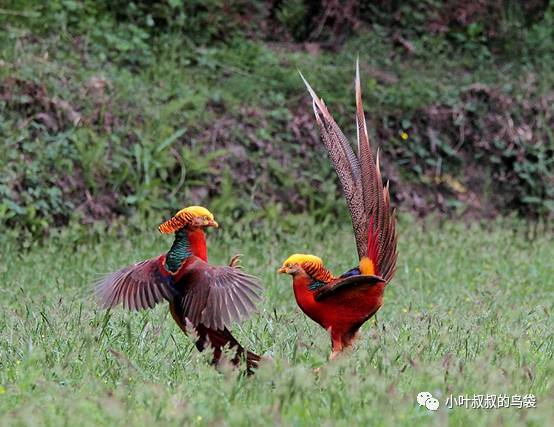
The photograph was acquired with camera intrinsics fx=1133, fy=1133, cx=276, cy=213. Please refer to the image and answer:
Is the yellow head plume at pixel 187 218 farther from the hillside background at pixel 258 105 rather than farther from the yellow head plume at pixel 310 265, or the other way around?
the hillside background at pixel 258 105

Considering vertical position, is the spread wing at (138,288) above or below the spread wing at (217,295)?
below

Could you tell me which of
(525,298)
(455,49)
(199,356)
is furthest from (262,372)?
(455,49)

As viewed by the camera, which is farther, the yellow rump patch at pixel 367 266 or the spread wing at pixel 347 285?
the yellow rump patch at pixel 367 266

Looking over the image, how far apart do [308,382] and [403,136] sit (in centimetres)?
833

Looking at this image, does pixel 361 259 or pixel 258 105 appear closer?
pixel 361 259

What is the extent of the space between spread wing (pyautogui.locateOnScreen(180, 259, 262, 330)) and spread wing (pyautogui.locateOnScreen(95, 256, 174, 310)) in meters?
0.11

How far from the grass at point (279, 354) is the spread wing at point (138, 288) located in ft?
0.39

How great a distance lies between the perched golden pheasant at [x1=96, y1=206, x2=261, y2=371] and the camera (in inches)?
193

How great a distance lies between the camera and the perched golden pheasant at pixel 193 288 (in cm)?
490

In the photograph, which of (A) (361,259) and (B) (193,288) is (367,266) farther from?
(B) (193,288)

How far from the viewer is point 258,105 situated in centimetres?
1182

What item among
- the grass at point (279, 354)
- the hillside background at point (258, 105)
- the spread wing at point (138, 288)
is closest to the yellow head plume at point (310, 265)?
the grass at point (279, 354)

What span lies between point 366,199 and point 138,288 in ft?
3.72

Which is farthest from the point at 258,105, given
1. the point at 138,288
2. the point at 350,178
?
the point at 138,288
